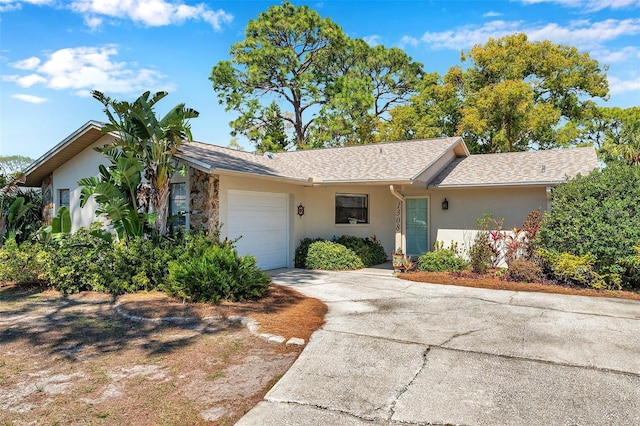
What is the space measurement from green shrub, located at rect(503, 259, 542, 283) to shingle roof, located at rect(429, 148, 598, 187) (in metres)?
2.33

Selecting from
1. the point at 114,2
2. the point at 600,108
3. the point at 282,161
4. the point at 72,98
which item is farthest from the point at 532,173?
the point at 600,108

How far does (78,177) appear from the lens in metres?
11.8

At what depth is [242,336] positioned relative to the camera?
18.6 feet

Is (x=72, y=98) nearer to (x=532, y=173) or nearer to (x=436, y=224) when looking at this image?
(x=436, y=224)

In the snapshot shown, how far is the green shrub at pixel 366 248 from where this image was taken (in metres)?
12.8

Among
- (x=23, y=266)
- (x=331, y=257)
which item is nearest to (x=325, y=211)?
(x=331, y=257)

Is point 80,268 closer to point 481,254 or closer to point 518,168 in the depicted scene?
point 481,254

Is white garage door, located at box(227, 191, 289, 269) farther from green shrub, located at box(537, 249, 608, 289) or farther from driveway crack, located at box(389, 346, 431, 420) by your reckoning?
green shrub, located at box(537, 249, 608, 289)

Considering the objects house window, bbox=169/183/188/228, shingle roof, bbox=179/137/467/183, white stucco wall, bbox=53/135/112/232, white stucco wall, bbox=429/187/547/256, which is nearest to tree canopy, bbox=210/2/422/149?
shingle roof, bbox=179/137/467/183

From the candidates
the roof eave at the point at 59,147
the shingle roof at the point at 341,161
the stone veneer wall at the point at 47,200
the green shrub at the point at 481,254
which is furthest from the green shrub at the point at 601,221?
the stone veneer wall at the point at 47,200

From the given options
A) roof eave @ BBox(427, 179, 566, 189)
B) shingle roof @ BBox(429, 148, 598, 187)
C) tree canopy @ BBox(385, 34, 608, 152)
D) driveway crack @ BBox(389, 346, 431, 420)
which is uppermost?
tree canopy @ BBox(385, 34, 608, 152)

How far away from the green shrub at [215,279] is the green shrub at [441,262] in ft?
17.4

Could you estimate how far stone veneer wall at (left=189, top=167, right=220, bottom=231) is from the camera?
393 inches

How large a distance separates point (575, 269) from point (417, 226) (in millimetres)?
5114
